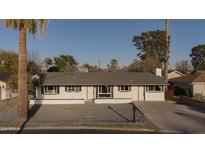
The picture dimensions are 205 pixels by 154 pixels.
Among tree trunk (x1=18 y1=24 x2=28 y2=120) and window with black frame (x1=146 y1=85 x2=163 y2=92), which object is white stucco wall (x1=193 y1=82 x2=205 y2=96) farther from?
tree trunk (x1=18 y1=24 x2=28 y2=120)

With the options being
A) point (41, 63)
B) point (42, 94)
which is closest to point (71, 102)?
point (42, 94)

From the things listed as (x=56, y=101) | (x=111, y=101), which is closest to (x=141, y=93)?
(x=111, y=101)

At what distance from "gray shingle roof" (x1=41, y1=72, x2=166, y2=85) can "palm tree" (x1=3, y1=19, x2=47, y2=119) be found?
1021 cm

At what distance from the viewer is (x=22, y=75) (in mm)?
14922

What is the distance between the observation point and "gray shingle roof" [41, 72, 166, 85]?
2622 cm

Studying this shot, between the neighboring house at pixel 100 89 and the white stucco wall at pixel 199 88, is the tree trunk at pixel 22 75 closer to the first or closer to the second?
the neighboring house at pixel 100 89

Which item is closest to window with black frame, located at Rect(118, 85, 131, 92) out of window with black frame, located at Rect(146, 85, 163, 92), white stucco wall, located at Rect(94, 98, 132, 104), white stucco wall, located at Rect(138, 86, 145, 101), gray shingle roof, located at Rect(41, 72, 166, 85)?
gray shingle roof, located at Rect(41, 72, 166, 85)

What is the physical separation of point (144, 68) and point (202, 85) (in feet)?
100

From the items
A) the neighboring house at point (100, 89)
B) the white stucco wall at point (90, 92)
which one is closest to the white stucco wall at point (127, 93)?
the neighboring house at point (100, 89)

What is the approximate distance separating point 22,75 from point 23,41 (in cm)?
206

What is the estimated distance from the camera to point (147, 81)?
26891 mm

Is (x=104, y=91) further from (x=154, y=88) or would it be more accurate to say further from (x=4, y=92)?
(x=4, y=92)

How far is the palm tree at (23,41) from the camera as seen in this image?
14.4m

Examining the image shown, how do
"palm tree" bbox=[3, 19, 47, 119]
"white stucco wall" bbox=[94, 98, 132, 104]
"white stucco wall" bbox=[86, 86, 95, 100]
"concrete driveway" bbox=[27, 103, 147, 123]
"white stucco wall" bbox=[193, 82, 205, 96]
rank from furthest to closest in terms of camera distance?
"white stucco wall" bbox=[193, 82, 205, 96] < "white stucco wall" bbox=[86, 86, 95, 100] < "white stucco wall" bbox=[94, 98, 132, 104] < "concrete driveway" bbox=[27, 103, 147, 123] < "palm tree" bbox=[3, 19, 47, 119]
